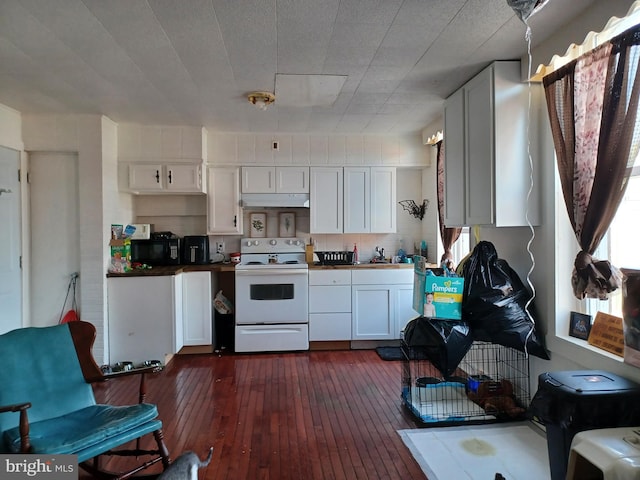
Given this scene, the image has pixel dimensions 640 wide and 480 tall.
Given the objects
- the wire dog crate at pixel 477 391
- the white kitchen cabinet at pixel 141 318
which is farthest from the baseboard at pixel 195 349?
the wire dog crate at pixel 477 391

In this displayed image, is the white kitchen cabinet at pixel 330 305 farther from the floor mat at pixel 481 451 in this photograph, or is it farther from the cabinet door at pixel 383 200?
the floor mat at pixel 481 451

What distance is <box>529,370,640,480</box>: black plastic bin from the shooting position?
1.53 metres

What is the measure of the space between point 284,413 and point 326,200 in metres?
2.32

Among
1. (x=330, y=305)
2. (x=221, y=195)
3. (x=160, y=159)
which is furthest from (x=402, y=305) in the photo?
(x=160, y=159)

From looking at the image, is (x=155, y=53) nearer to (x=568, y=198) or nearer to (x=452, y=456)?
(x=568, y=198)

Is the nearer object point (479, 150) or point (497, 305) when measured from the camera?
point (497, 305)

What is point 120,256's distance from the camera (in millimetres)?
3609

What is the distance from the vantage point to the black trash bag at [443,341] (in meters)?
2.32

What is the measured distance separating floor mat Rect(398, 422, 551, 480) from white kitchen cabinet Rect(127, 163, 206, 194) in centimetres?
306

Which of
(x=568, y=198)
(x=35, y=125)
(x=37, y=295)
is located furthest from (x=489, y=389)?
(x=35, y=125)

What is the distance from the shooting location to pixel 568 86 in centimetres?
203

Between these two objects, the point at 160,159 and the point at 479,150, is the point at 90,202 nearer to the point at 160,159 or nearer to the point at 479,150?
the point at 160,159

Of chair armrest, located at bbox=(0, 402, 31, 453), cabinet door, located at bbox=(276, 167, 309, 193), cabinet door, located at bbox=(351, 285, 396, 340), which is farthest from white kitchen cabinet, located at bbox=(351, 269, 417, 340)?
chair armrest, located at bbox=(0, 402, 31, 453)

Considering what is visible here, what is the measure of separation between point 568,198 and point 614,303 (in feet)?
2.09
